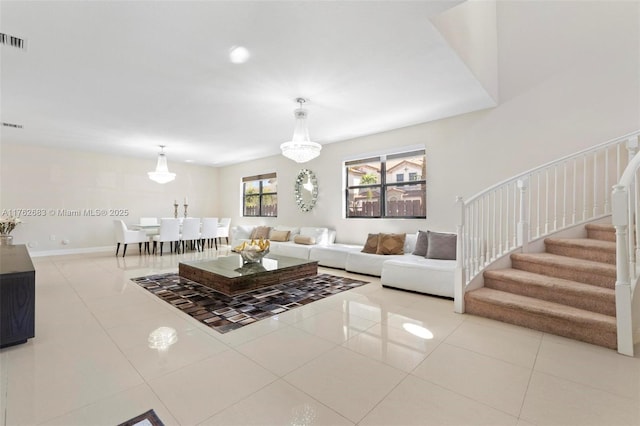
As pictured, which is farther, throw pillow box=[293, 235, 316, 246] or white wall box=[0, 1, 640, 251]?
throw pillow box=[293, 235, 316, 246]

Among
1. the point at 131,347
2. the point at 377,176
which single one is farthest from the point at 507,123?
the point at 131,347

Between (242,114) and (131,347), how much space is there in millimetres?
3502

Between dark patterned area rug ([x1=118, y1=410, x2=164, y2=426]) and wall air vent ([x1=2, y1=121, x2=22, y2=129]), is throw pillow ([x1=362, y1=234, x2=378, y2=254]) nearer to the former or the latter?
dark patterned area rug ([x1=118, y1=410, x2=164, y2=426])

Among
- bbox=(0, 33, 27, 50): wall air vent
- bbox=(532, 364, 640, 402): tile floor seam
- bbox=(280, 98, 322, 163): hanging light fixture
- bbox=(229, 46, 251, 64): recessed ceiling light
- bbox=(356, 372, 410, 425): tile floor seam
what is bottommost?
bbox=(356, 372, 410, 425): tile floor seam

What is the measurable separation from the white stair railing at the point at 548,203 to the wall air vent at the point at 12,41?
177 inches

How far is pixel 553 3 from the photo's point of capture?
3.79 metres

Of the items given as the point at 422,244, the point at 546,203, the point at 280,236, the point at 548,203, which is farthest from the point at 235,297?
the point at 548,203

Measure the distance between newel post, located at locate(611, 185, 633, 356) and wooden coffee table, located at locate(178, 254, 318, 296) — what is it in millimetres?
3115

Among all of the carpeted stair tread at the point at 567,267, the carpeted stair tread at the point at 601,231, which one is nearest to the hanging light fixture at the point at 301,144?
the carpeted stair tread at the point at 567,267

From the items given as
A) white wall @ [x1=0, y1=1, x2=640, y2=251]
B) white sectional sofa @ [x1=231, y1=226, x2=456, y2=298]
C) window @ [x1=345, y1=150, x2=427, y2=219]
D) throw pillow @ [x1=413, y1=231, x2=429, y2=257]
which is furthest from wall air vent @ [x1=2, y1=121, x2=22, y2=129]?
throw pillow @ [x1=413, y1=231, x2=429, y2=257]

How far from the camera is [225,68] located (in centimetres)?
302

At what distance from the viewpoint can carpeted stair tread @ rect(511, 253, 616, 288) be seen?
8.55 ft

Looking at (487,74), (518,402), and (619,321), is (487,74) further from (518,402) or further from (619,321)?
(518,402)

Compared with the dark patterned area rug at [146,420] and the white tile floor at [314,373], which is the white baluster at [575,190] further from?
the dark patterned area rug at [146,420]
